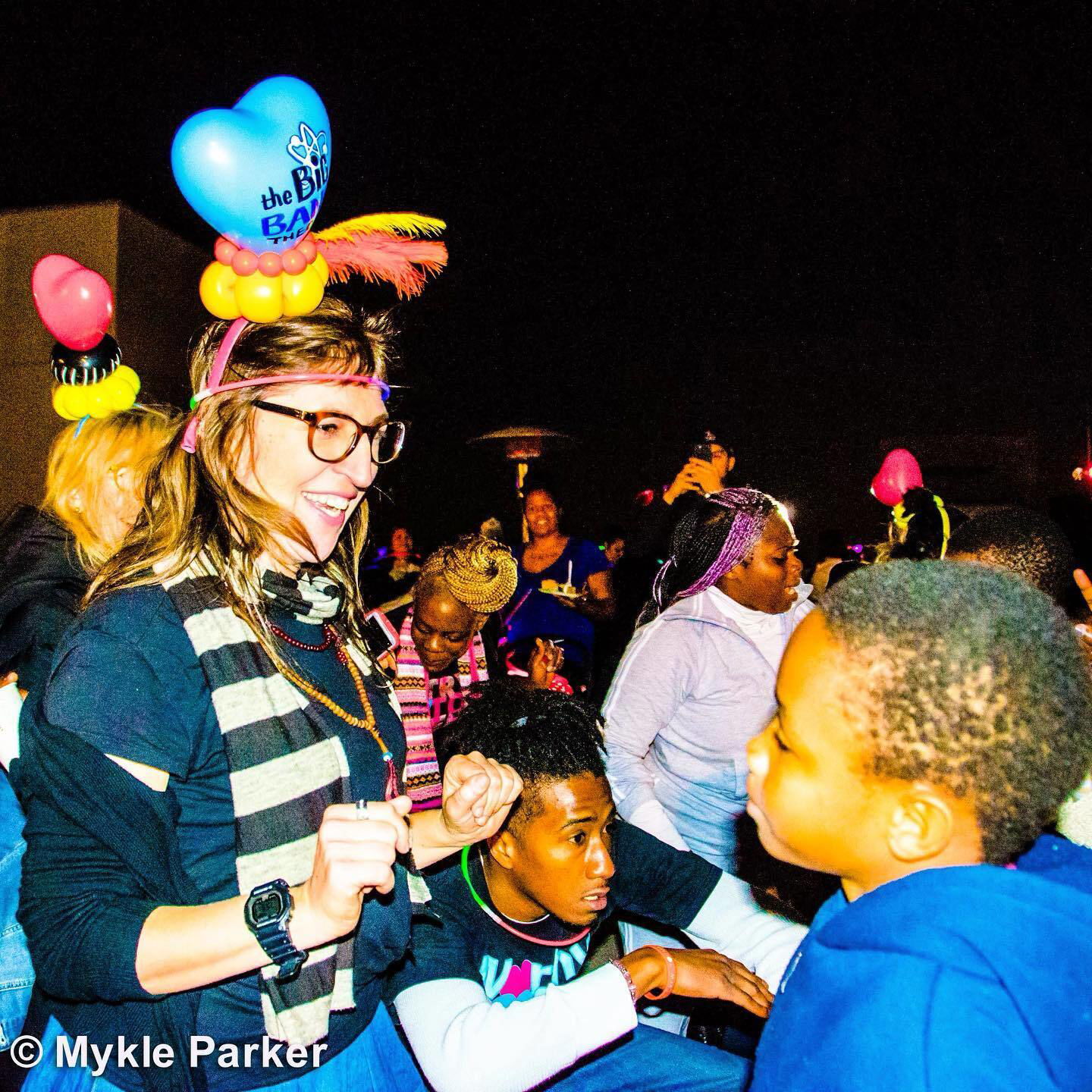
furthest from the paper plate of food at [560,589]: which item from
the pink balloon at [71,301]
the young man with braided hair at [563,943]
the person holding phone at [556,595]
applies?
the pink balloon at [71,301]

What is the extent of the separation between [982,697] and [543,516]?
501 centimetres

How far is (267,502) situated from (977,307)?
11.4 m

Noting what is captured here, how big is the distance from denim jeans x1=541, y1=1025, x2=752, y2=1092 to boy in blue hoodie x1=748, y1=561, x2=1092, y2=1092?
1.12 m

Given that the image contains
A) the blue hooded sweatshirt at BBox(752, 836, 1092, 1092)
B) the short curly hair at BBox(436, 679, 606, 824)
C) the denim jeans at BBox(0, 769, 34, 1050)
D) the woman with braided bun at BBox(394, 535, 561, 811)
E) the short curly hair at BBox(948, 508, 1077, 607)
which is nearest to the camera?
the blue hooded sweatshirt at BBox(752, 836, 1092, 1092)

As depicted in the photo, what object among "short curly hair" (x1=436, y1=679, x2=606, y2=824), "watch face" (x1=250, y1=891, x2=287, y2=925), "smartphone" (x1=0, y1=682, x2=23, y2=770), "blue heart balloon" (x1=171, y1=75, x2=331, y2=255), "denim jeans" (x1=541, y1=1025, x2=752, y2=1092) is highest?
"blue heart balloon" (x1=171, y1=75, x2=331, y2=255)

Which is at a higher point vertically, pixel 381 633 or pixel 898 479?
pixel 898 479

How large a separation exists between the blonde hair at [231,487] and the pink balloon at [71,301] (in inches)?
54.1

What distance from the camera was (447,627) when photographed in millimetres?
3988

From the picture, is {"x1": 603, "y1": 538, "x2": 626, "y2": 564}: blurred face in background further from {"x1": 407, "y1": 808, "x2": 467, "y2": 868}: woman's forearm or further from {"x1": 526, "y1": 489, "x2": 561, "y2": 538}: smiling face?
{"x1": 407, "y1": 808, "x2": 467, "y2": 868}: woman's forearm

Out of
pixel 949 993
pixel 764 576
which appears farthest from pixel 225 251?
pixel 764 576

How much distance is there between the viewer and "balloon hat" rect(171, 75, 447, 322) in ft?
4.95

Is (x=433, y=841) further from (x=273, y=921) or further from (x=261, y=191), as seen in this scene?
(x=261, y=191)

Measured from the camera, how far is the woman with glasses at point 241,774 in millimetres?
1130
